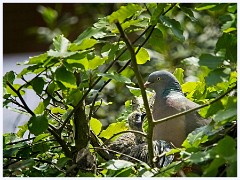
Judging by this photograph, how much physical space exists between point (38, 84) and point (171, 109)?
14.2 inches

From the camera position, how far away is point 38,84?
3.67 ft

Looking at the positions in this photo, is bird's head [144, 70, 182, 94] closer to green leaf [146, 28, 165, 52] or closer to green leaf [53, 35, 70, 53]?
green leaf [146, 28, 165, 52]

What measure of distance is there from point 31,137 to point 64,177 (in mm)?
245

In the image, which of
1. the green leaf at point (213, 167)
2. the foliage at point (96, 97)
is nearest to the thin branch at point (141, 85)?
the foliage at point (96, 97)

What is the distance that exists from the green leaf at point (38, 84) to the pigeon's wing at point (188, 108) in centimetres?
32

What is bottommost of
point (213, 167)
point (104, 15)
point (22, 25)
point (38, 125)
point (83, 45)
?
point (213, 167)

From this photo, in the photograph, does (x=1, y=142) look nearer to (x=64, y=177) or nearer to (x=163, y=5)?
(x=64, y=177)

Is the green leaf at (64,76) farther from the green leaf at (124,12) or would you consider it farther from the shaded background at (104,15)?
the shaded background at (104,15)

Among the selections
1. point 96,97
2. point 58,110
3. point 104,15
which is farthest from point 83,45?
point 104,15

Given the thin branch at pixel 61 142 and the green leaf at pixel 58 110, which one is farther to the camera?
the green leaf at pixel 58 110

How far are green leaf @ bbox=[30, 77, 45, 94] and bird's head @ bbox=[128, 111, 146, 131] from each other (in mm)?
322

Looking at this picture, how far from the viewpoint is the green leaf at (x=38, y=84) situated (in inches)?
43.9

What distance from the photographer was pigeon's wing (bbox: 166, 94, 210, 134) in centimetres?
132

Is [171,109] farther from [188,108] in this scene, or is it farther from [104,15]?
[104,15]
